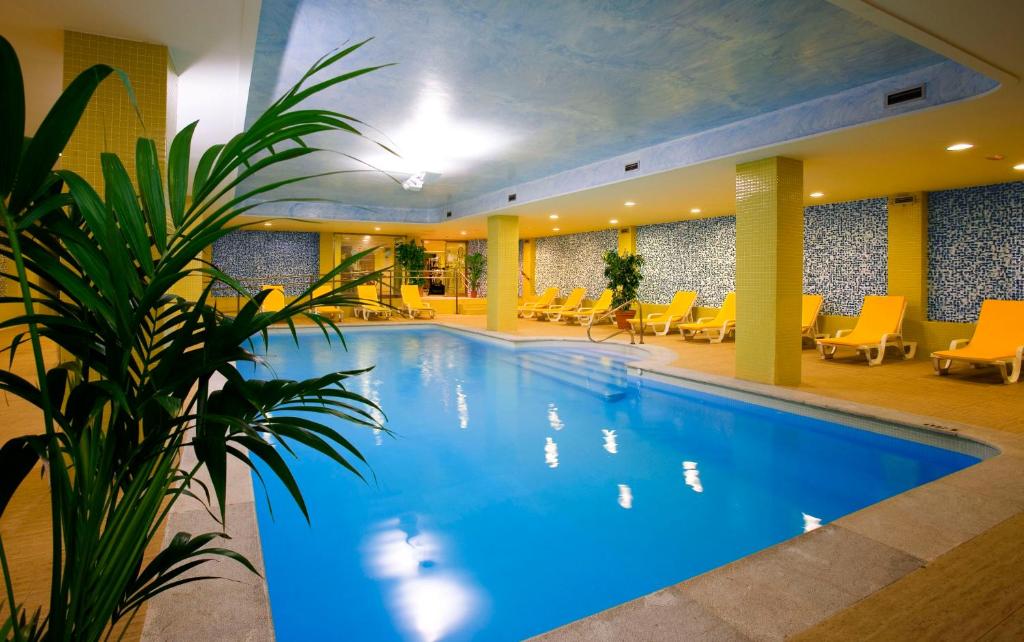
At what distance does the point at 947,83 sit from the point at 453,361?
6485 millimetres

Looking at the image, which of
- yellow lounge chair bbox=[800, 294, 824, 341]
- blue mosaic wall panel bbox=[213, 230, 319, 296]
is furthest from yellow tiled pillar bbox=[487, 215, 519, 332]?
blue mosaic wall panel bbox=[213, 230, 319, 296]

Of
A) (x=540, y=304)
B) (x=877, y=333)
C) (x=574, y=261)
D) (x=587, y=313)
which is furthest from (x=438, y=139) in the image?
(x=574, y=261)

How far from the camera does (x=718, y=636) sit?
1.78m

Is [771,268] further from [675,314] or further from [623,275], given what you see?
[623,275]

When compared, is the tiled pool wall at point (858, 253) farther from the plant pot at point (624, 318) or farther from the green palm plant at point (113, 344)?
the green palm plant at point (113, 344)

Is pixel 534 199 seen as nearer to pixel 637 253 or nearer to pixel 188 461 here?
pixel 637 253

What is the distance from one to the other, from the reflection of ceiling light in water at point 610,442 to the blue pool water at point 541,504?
0.02m

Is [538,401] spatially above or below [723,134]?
below

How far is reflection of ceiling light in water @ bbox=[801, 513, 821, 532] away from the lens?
10.2 feet

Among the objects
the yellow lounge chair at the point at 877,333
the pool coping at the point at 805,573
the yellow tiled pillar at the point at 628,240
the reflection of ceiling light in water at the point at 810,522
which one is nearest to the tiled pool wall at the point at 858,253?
the yellow tiled pillar at the point at 628,240

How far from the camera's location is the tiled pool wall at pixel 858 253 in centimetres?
740

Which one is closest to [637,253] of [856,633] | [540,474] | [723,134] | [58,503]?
[723,134]

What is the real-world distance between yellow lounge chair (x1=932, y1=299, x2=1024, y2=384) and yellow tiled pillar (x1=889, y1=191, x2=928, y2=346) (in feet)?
3.38

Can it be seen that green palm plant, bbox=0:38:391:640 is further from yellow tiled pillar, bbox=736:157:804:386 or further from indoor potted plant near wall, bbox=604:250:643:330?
indoor potted plant near wall, bbox=604:250:643:330
